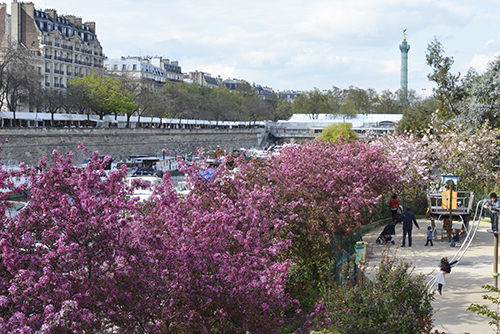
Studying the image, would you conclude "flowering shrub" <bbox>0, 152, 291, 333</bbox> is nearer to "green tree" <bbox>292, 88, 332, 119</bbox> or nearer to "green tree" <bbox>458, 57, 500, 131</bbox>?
"green tree" <bbox>458, 57, 500, 131</bbox>

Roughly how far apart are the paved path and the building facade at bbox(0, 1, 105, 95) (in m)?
72.6

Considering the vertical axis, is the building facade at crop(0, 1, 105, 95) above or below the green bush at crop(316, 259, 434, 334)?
above

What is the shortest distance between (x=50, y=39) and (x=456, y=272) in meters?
80.9

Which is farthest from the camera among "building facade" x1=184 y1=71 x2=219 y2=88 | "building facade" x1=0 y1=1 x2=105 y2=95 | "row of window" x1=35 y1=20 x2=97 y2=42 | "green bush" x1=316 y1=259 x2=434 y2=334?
"building facade" x1=184 y1=71 x2=219 y2=88

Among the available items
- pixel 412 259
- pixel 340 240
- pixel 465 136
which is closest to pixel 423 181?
pixel 465 136

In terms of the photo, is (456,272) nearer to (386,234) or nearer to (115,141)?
(386,234)

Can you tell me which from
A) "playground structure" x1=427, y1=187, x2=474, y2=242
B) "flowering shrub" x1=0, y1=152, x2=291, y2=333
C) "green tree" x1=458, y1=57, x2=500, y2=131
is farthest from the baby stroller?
"green tree" x1=458, y1=57, x2=500, y2=131

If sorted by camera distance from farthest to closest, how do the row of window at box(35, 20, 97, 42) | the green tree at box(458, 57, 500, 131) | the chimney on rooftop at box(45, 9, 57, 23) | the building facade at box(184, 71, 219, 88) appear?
the building facade at box(184, 71, 219, 88) < the chimney on rooftop at box(45, 9, 57, 23) < the row of window at box(35, 20, 97, 42) < the green tree at box(458, 57, 500, 131)

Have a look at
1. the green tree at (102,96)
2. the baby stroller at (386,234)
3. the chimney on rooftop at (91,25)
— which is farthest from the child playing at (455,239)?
the chimney on rooftop at (91,25)

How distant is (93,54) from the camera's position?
94.1 metres

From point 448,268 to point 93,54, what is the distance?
299 ft

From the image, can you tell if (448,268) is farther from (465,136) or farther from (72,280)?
(465,136)

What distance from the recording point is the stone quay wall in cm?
4841

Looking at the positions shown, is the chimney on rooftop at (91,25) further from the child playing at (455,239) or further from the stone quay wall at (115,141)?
the child playing at (455,239)
